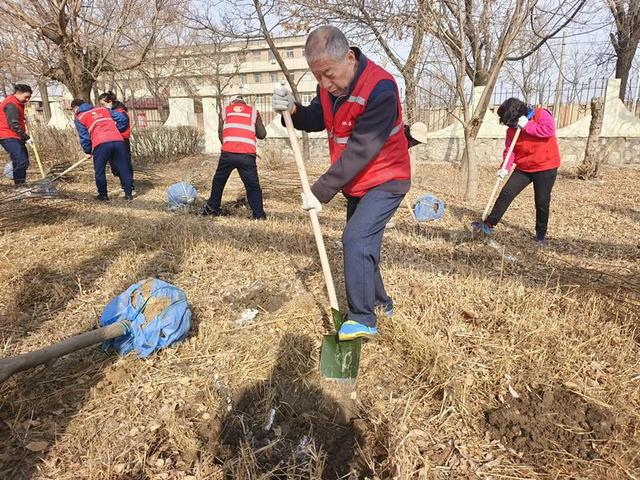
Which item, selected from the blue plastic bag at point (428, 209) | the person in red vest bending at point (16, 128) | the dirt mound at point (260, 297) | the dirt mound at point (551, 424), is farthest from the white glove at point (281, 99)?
the person in red vest bending at point (16, 128)

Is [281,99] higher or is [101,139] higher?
[281,99]

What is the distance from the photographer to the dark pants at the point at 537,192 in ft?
15.4

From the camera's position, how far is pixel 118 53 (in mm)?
9742

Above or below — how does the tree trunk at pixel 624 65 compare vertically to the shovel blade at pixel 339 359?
above

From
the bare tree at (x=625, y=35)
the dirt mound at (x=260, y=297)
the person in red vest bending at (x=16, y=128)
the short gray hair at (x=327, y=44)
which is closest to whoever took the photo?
the short gray hair at (x=327, y=44)

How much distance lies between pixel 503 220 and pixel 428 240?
6.37 ft

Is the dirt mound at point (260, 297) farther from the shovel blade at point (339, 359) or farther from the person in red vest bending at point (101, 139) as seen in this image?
the person in red vest bending at point (101, 139)

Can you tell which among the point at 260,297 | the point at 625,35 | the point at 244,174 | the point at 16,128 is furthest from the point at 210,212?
the point at 625,35

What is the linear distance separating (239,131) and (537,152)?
141 inches

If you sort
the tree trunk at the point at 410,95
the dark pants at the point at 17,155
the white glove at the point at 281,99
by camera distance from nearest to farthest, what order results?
the white glove at the point at 281,99, the dark pants at the point at 17,155, the tree trunk at the point at 410,95

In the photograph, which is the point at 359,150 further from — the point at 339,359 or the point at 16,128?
the point at 16,128

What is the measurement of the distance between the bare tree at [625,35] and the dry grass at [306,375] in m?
11.0

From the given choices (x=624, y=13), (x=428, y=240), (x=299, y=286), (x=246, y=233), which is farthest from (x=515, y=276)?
(x=624, y=13)

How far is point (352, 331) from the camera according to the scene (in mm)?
2291
